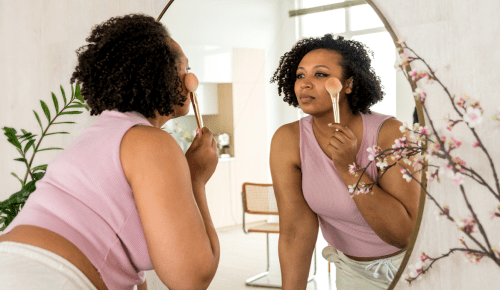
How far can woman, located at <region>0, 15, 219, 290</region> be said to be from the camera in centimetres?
86

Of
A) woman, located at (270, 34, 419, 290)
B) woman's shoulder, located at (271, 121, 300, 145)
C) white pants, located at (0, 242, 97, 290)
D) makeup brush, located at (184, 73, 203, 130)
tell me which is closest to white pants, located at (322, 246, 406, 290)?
woman, located at (270, 34, 419, 290)

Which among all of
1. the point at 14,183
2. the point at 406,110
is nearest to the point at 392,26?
the point at 406,110

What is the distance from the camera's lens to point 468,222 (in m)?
0.91

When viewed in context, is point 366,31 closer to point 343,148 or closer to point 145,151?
point 343,148

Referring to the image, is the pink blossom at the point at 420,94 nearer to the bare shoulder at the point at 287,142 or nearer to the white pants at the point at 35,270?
the bare shoulder at the point at 287,142

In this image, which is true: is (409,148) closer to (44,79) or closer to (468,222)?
(468,222)

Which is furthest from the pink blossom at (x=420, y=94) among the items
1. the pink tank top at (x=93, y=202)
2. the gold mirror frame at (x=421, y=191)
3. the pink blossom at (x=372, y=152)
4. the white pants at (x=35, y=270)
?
the white pants at (x=35, y=270)

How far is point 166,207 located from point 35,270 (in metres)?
0.25

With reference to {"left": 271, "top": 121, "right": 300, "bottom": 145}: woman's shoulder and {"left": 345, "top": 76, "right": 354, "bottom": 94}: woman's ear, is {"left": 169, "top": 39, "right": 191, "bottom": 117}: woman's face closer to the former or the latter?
{"left": 271, "top": 121, "right": 300, "bottom": 145}: woman's shoulder

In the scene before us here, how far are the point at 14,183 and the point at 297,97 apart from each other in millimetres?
1792

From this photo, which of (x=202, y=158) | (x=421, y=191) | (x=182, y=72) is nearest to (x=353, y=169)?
(x=421, y=191)

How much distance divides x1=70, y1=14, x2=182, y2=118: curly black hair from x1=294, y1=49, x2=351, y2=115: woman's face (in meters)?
0.34

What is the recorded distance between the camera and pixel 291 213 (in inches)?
48.7

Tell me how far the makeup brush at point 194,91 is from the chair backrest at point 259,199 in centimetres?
23
